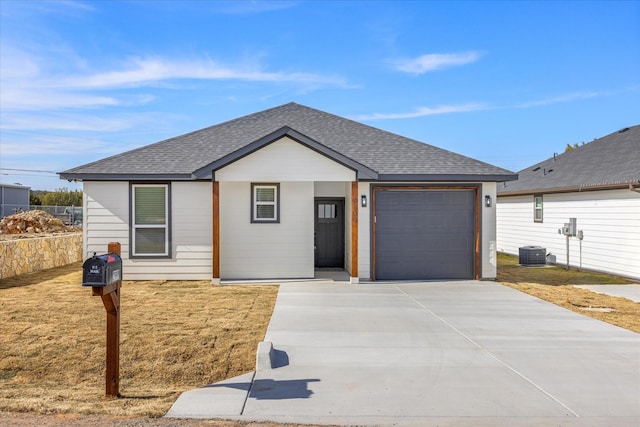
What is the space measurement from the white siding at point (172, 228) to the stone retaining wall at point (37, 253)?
2590 mm

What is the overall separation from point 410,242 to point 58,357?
8.72m

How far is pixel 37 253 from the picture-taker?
1423cm

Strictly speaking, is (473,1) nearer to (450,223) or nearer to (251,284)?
(450,223)

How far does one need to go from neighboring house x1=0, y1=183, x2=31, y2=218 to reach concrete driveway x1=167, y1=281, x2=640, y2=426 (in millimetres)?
36233

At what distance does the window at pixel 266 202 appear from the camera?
12.1m

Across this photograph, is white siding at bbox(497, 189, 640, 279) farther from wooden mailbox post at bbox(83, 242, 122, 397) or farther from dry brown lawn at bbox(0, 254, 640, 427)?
wooden mailbox post at bbox(83, 242, 122, 397)

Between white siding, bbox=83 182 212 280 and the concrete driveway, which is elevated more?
white siding, bbox=83 182 212 280

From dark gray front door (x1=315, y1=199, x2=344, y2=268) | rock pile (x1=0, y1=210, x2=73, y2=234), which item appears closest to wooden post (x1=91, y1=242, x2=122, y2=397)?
dark gray front door (x1=315, y1=199, x2=344, y2=268)

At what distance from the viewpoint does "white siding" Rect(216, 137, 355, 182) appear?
1159 centimetres

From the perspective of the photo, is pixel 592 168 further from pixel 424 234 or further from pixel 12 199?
pixel 12 199

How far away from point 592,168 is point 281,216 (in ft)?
37.4

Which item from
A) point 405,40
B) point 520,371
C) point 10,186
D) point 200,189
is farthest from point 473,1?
point 10,186

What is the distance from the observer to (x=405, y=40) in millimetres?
16297

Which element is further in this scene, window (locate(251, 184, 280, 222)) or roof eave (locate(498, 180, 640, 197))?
roof eave (locate(498, 180, 640, 197))
